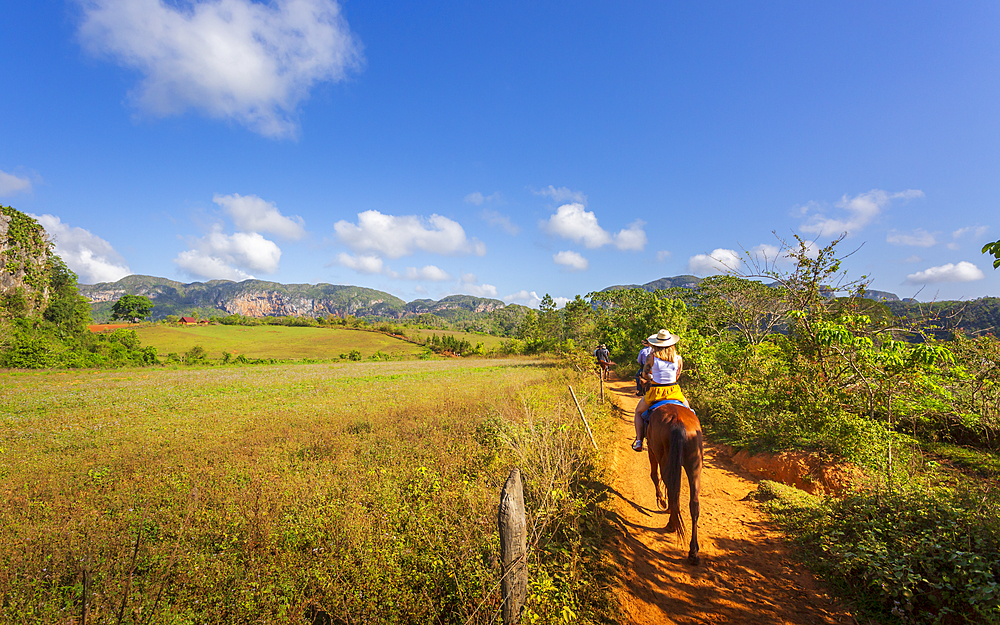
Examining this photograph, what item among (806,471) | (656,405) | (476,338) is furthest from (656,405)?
(476,338)

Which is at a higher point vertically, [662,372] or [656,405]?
[662,372]

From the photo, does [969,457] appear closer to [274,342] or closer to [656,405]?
[656,405]

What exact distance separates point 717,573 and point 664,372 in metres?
2.46

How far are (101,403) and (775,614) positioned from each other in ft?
80.0

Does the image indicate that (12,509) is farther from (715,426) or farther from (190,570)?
(715,426)

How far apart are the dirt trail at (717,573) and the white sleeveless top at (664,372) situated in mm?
2055

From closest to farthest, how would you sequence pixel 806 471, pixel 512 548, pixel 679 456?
1. pixel 512 548
2. pixel 679 456
3. pixel 806 471

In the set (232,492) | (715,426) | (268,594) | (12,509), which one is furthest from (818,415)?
(12,509)

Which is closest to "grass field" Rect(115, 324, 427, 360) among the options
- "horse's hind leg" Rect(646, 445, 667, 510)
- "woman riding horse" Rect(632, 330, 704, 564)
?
"horse's hind leg" Rect(646, 445, 667, 510)

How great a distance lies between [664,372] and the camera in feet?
17.5

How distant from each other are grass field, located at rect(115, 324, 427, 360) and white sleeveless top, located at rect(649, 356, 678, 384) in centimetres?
5611

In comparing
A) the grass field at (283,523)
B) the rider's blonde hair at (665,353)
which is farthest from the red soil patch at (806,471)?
the grass field at (283,523)

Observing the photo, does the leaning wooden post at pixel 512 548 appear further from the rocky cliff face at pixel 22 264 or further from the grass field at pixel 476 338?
the rocky cliff face at pixel 22 264

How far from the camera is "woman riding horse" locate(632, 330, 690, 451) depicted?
17.4ft
